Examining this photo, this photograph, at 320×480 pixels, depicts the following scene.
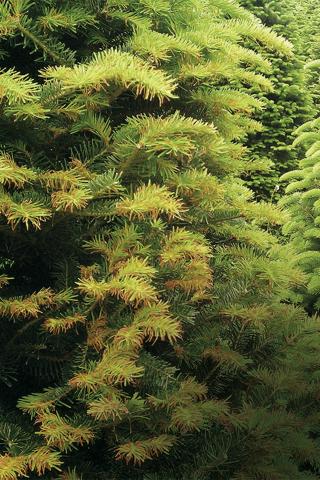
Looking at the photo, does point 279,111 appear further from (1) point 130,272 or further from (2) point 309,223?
(1) point 130,272

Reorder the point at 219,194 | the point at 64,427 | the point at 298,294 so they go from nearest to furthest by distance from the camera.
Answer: the point at 64,427 → the point at 219,194 → the point at 298,294

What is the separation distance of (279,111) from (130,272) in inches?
315

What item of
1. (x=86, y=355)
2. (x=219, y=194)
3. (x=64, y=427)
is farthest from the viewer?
(x=219, y=194)

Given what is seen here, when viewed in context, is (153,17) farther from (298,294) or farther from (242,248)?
(298,294)

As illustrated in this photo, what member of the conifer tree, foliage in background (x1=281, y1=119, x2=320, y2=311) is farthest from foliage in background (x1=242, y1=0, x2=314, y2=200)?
the conifer tree

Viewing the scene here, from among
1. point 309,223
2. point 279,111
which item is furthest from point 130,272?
point 279,111

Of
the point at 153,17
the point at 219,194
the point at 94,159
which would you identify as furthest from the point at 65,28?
the point at 219,194

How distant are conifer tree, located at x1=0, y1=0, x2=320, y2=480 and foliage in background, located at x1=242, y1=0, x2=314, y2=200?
6.44 m

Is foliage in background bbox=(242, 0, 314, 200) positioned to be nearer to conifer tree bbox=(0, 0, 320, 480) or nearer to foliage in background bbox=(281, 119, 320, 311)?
foliage in background bbox=(281, 119, 320, 311)

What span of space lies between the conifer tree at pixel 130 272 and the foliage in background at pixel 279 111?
6.44 metres

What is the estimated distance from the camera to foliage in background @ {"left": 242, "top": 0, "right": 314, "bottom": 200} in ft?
30.1

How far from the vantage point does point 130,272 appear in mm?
2014

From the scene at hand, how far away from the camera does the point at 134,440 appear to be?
2.20 metres

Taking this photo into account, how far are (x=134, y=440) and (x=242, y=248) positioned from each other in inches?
44.4
